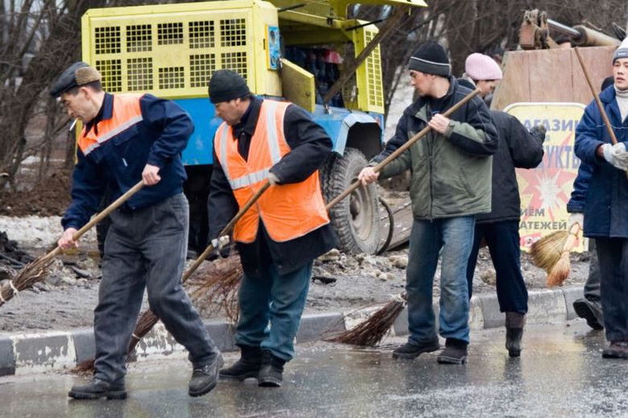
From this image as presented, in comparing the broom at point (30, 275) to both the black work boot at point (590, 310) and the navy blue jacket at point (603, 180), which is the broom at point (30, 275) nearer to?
the navy blue jacket at point (603, 180)

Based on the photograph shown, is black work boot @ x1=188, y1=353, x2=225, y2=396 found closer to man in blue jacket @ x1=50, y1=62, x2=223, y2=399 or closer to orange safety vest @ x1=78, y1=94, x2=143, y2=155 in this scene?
man in blue jacket @ x1=50, y1=62, x2=223, y2=399

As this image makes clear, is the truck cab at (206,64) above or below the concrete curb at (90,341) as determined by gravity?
above

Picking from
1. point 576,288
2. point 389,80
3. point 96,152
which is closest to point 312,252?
point 96,152

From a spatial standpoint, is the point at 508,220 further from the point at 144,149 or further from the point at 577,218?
the point at 144,149

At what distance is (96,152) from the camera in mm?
6941

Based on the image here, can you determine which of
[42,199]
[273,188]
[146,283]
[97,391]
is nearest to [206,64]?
[42,199]

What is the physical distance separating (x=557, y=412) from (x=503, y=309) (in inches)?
88.3

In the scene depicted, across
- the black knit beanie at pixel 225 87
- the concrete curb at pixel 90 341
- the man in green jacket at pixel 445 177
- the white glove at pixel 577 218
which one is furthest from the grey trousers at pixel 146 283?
the white glove at pixel 577 218

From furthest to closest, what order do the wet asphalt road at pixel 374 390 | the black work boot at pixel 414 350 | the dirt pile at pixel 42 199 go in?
the dirt pile at pixel 42 199, the black work boot at pixel 414 350, the wet asphalt road at pixel 374 390

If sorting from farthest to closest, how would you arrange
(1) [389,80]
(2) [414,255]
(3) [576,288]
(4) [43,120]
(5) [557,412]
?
1. (1) [389,80]
2. (4) [43,120]
3. (3) [576,288]
4. (2) [414,255]
5. (5) [557,412]

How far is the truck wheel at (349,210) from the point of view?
43.5 ft

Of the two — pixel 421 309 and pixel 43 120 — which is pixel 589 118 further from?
pixel 43 120

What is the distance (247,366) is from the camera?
7.58 metres

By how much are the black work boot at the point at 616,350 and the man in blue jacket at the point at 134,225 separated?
8.17ft
